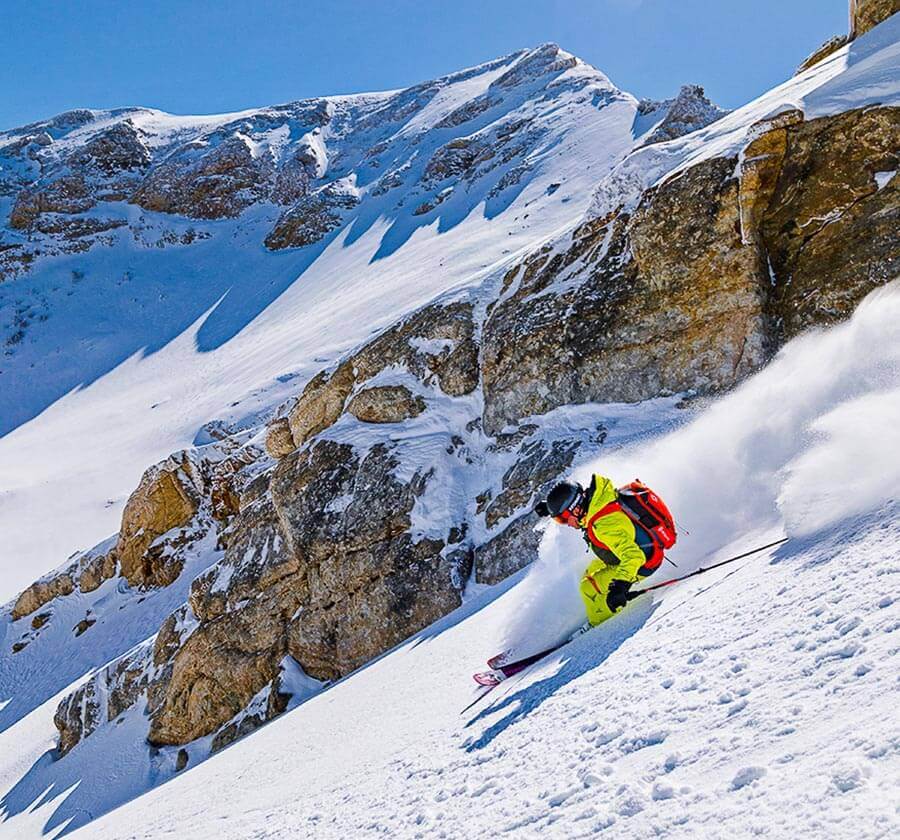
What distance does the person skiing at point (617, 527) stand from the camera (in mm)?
5273

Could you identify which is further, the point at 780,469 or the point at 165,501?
the point at 165,501

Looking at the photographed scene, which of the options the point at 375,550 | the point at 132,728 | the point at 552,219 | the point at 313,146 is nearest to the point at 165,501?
the point at 132,728

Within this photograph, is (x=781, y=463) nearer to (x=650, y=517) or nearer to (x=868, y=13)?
(x=650, y=517)

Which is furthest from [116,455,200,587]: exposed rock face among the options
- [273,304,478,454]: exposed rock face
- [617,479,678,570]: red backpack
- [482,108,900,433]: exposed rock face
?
[617,479,678,570]: red backpack

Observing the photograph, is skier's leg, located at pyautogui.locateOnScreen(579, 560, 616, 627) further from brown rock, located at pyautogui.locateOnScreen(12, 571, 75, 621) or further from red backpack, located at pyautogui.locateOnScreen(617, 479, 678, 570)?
brown rock, located at pyautogui.locateOnScreen(12, 571, 75, 621)

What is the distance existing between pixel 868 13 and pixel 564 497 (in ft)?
52.0

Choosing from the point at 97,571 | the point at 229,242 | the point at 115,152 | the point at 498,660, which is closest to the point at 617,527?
the point at 498,660

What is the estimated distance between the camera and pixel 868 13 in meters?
14.1

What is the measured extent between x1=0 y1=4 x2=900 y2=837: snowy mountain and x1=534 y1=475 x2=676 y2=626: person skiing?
286 mm

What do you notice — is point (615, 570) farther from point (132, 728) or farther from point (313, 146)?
point (313, 146)

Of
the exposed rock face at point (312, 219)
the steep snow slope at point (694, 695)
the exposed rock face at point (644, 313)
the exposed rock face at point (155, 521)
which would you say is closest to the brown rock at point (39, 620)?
the exposed rock face at point (155, 521)

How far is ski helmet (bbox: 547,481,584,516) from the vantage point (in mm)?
5324

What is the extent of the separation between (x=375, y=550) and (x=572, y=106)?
58786mm

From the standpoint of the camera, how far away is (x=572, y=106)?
194ft
